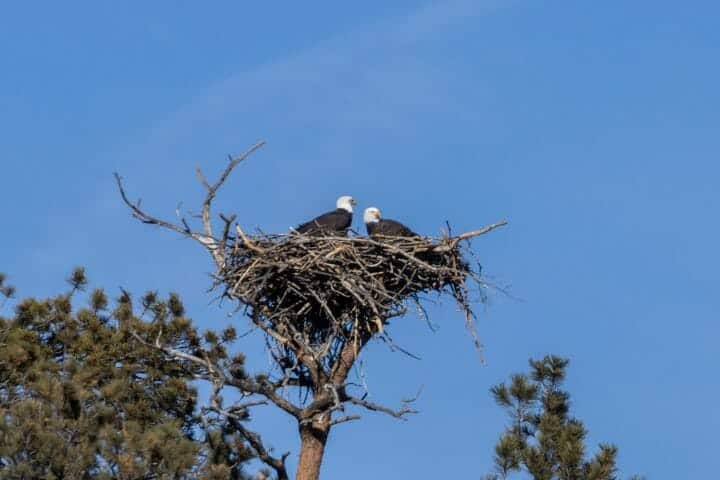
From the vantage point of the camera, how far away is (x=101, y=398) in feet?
40.5

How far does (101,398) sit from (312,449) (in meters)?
1.80

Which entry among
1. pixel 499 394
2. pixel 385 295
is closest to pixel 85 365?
pixel 385 295

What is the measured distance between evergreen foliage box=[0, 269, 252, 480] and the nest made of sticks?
36.9 inches

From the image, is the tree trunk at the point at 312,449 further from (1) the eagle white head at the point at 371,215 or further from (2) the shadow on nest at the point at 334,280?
(1) the eagle white head at the point at 371,215

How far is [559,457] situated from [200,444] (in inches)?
114

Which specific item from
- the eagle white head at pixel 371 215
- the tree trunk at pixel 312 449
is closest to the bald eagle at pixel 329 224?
the eagle white head at pixel 371 215

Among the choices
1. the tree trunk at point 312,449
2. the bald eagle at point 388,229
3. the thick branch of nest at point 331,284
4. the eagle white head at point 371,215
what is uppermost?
the eagle white head at point 371,215

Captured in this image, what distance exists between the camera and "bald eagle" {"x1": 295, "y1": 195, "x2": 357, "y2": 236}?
13.7 m

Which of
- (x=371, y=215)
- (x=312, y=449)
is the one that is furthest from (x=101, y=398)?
(x=371, y=215)

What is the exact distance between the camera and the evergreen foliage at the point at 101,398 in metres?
11.0

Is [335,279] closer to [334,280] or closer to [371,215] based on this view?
[334,280]

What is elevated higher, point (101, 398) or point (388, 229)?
point (388, 229)

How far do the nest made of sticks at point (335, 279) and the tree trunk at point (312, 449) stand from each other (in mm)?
661

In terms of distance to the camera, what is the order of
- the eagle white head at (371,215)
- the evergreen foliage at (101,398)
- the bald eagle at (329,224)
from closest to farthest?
the evergreen foliage at (101,398) → the bald eagle at (329,224) → the eagle white head at (371,215)
